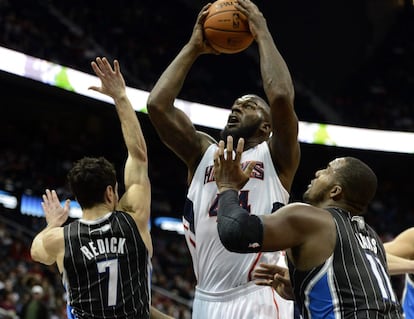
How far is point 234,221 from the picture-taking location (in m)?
3.13

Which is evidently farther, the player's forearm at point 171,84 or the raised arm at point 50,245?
the player's forearm at point 171,84

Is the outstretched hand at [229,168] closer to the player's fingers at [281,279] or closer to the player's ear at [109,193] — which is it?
the player's fingers at [281,279]

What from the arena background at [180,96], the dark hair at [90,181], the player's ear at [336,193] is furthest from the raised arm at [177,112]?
the arena background at [180,96]

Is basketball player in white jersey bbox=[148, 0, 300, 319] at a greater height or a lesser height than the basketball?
lesser

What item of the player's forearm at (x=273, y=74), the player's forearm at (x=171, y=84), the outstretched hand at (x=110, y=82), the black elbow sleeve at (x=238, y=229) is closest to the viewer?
the black elbow sleeve at (x=238, y=229)

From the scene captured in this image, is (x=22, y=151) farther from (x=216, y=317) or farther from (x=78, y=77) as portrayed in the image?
(x=216, y=317)

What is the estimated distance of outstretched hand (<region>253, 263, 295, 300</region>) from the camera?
3533mm

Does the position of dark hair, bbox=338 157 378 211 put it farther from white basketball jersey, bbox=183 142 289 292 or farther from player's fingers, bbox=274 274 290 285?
white basketball jersey, bbox=183 142 289 292

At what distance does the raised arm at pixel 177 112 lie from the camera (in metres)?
4.18

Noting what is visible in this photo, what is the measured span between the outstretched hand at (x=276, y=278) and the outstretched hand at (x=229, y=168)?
57 cm

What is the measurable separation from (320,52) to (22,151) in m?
11.1

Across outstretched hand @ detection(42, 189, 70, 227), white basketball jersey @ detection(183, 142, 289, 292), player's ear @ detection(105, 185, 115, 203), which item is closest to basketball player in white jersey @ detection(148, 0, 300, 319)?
white basketball jersey @ detection(183, 142, 289, 292)

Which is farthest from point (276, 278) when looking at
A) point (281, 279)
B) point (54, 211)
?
point (54, 211)

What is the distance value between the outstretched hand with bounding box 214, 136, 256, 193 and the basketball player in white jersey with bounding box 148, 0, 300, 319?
25.6 inches
